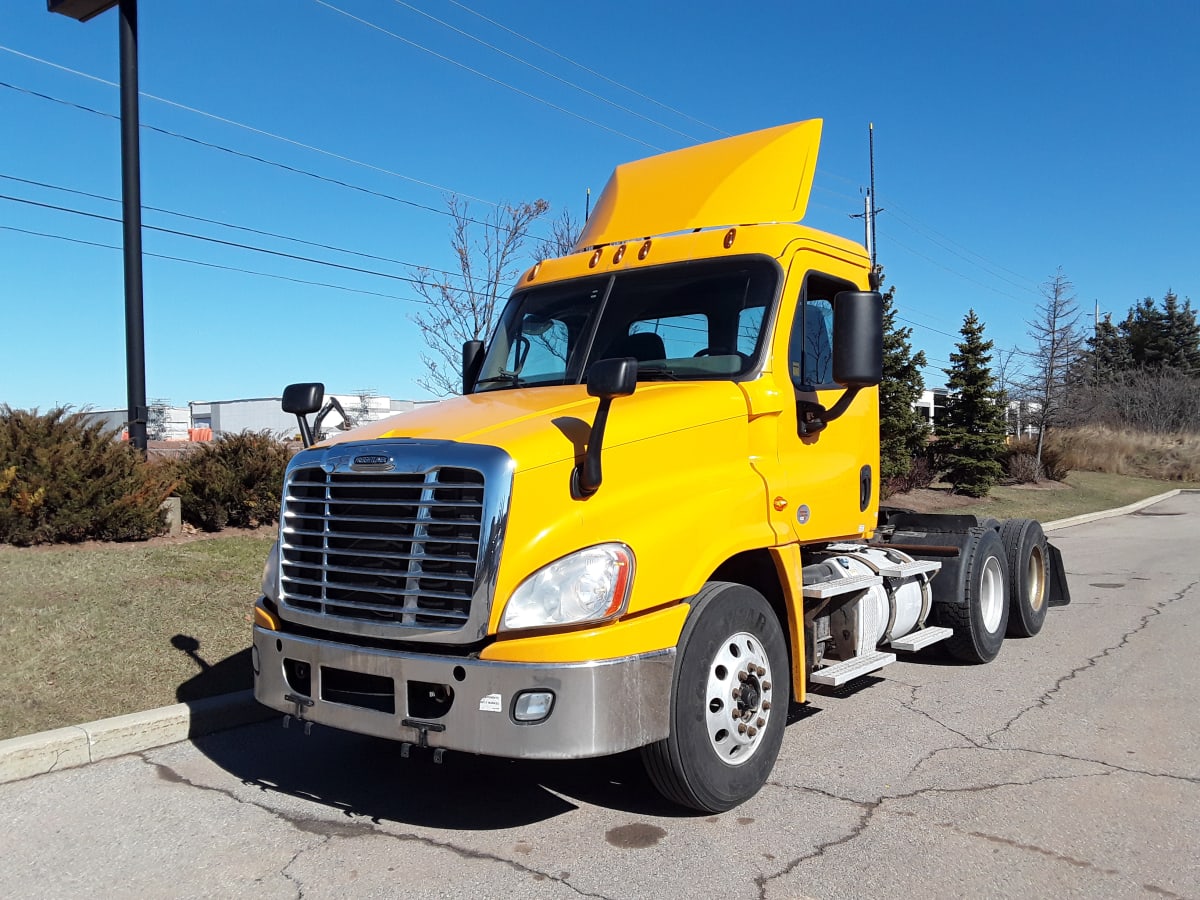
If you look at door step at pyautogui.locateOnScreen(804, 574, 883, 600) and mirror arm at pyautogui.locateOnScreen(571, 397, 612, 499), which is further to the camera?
door step at pyautogui.locateOnScreen(804, 574, 883, 600)

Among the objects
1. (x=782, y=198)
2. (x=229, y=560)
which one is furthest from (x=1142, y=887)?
(x=229, y=560)

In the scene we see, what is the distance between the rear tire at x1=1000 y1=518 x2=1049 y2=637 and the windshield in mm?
4195

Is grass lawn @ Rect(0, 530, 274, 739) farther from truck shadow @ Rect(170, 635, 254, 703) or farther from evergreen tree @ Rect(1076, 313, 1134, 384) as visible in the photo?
evergreen tree @ Rect(1076, 313, 1134, 384)

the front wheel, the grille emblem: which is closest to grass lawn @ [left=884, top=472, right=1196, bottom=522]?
the front wheel

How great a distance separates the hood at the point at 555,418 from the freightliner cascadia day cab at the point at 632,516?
16 millimetres

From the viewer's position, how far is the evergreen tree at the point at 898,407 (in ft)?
74.9

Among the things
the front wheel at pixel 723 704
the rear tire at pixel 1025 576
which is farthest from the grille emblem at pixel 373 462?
the rear tire at pixel 1025 576

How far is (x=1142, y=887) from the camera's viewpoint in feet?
11.6

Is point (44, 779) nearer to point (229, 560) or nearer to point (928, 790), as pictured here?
point (229, 560)

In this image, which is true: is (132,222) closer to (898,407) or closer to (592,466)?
(592,466)

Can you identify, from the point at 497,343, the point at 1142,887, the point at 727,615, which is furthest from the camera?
the point at 497,343

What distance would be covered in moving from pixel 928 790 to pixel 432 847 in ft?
7.82

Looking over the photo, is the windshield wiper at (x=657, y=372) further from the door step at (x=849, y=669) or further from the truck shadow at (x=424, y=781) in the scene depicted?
the truck shadow at (x=424, y=781)

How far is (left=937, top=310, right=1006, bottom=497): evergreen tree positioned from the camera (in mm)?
26875
